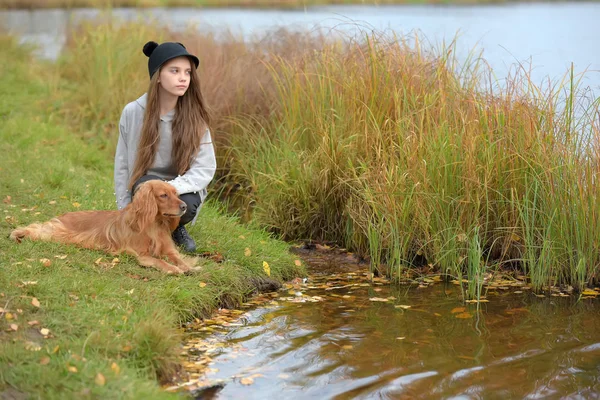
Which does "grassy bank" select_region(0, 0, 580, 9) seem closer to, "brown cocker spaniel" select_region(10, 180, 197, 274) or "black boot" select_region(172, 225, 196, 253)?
"black boot" select_region(172, 225, 196, 253)

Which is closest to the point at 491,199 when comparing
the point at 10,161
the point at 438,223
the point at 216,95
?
the point at 438,223

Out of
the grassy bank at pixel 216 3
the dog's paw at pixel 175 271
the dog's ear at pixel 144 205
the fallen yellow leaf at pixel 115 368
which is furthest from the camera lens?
the grassy bank at pixel 216 3

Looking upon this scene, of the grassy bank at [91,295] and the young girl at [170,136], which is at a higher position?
the young girl at [170,136]

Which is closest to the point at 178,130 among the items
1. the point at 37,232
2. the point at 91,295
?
the point at 37,232

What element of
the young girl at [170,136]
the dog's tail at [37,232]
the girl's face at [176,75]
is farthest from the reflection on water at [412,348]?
the girl's face at [176,75]

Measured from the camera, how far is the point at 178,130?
228 inches

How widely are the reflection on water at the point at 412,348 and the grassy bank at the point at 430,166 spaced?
435mm

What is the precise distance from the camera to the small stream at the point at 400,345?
419 centimetres

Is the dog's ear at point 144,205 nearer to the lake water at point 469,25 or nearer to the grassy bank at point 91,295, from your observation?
the grassy bank at point 91,295

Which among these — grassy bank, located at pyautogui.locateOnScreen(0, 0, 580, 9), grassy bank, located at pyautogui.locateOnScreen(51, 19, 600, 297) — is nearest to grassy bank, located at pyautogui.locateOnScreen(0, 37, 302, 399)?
grassy bank, located at pyautogui.locateOnScreen(51, 19, 600, 297)

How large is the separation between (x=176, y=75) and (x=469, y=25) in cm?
1264

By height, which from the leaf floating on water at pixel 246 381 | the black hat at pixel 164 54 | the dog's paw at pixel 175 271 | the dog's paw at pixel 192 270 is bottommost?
the leaf floating on water at pixel 246 381

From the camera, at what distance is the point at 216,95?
8.71 meters

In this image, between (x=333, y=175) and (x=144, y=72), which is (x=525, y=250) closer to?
(x=333, y=175)
